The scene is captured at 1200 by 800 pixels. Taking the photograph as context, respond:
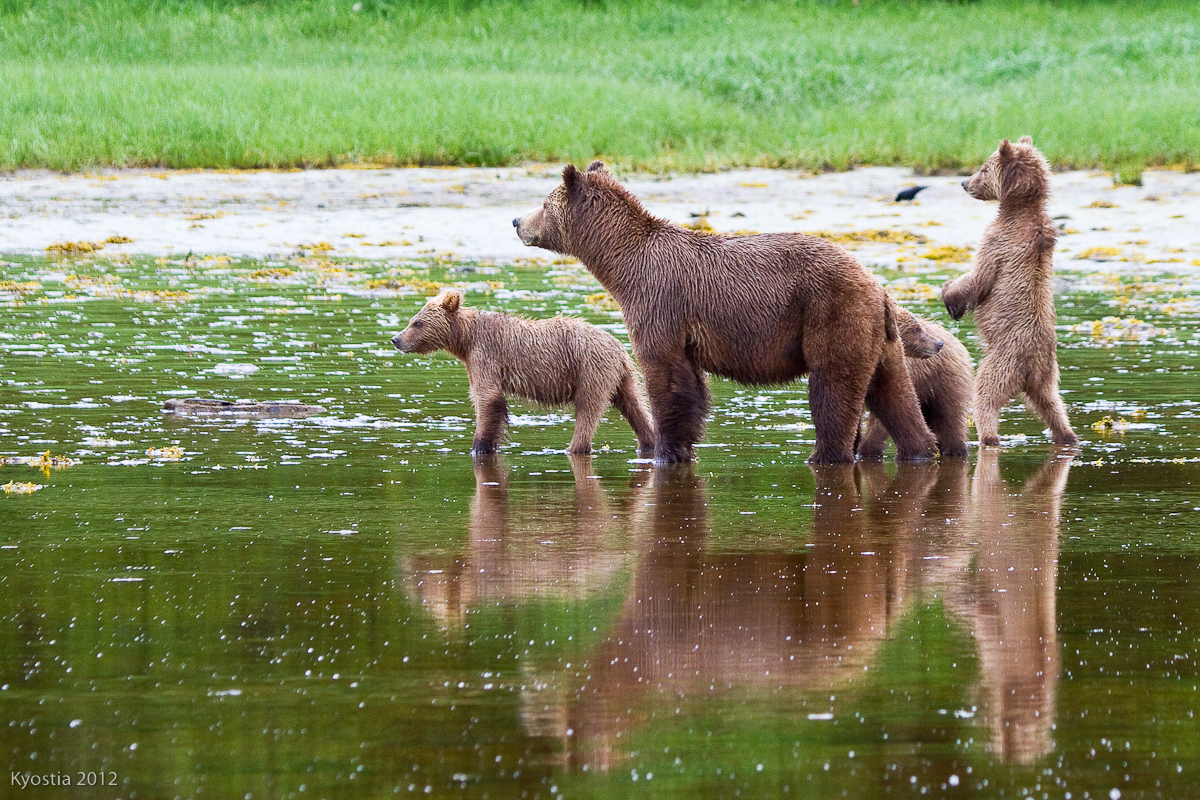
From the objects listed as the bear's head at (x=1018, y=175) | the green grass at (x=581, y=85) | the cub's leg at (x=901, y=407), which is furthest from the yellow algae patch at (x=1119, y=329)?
the green grass at (x=581, y=85)

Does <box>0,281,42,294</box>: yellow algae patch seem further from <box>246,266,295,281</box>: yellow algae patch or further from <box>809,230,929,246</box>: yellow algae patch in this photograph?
<box>809,230,929,246</box>: yellow algae patch

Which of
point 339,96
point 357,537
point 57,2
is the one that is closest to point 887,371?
point 357,537

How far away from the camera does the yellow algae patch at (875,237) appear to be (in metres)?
19.0

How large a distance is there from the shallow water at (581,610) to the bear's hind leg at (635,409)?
0.52 feet

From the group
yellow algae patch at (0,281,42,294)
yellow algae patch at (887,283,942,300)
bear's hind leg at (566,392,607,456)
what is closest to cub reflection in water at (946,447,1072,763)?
bear's hind leg at (566,392,607,456)

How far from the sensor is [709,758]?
11.7 feet

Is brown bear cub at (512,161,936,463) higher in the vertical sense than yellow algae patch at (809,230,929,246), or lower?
higher

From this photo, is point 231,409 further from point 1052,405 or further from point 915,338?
point 1052,405

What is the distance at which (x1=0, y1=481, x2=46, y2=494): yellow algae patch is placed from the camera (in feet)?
22.4

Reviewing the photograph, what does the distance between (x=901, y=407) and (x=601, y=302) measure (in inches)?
261

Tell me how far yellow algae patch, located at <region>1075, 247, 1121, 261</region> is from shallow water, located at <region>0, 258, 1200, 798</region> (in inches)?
339

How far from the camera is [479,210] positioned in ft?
69.4

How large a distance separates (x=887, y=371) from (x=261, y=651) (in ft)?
15.1

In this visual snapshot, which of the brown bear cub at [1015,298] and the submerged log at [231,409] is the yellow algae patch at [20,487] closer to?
the submerged log at [231,409]
